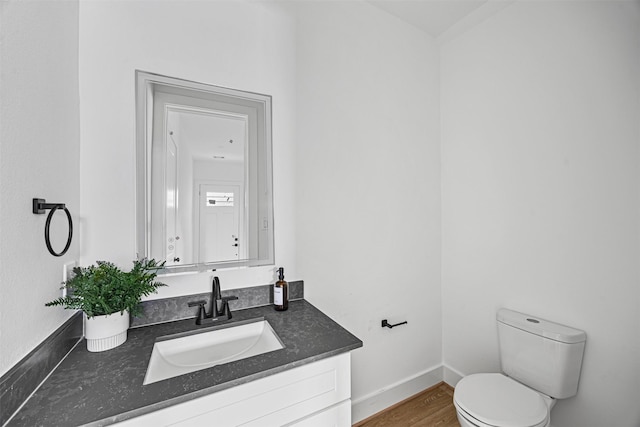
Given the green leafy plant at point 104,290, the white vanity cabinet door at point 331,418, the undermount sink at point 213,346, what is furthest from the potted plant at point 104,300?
the white vanity cabinet door at point 331,418

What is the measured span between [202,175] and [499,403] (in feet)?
5.71

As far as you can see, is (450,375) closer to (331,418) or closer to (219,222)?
(331,418)

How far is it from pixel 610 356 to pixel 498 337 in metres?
0.49

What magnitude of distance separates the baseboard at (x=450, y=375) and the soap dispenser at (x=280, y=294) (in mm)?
1471

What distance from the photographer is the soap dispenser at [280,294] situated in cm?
129

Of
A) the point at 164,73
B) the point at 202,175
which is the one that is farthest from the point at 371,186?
the point at 164,73

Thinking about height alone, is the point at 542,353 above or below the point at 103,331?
below

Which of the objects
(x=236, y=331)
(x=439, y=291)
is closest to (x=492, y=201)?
(x=439, y=291)

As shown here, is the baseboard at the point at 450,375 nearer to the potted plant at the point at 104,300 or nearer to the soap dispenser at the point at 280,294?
the soap dispenser at the point at 280,294

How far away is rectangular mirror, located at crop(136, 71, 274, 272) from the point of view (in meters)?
1.18

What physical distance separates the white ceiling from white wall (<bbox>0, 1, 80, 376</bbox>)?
1662 millimetres

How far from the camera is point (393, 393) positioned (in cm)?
180

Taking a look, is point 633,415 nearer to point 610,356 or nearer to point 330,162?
point 610,356

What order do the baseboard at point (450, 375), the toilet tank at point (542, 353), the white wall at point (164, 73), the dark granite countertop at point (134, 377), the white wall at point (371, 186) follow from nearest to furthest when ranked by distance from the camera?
the dark granite countertop at point (134, 377) → the white wall at point (164, 73) → the toilet tank at point (542, 353) → the white wall at point (371, 186) → the baseboard at point (450, 375)
